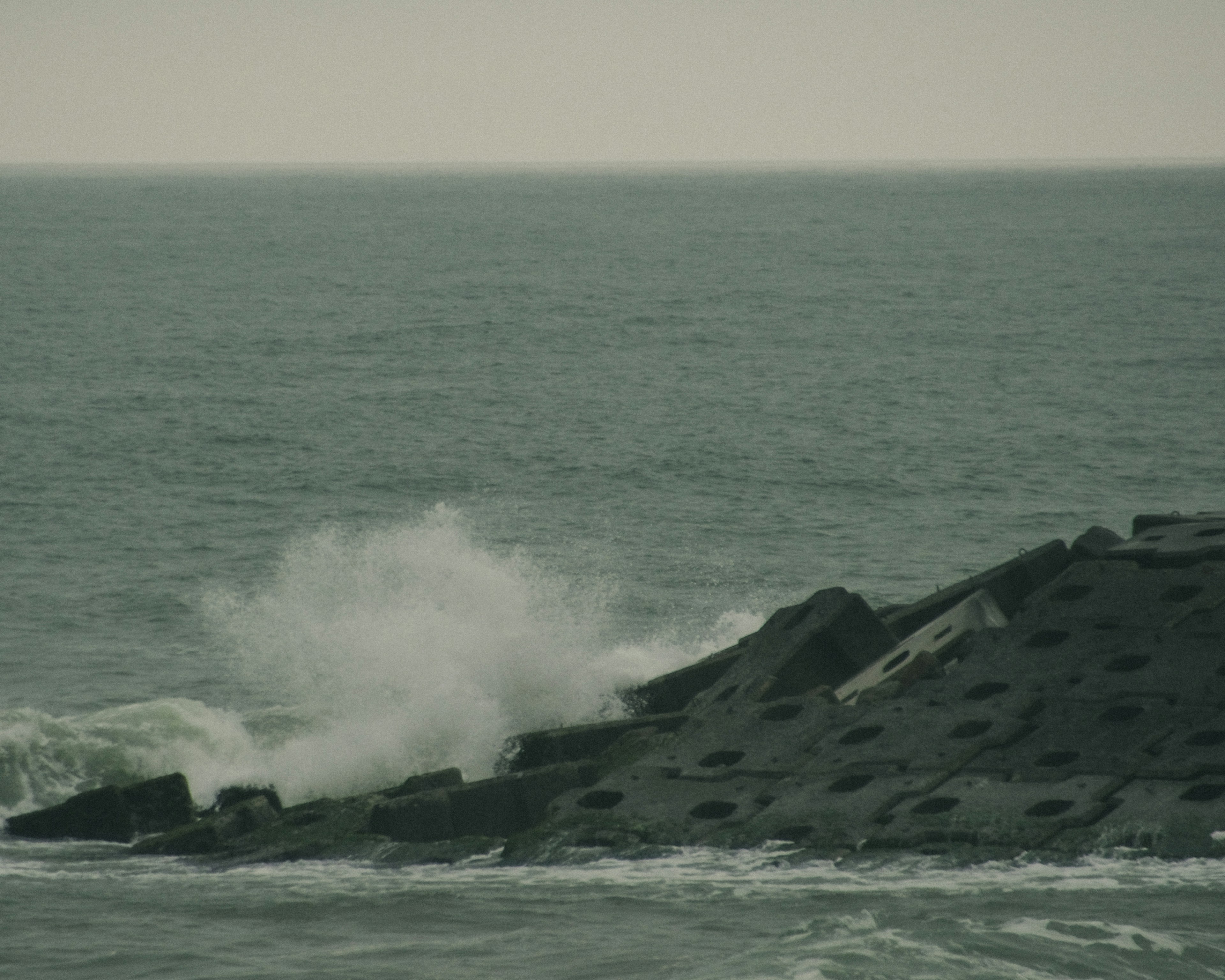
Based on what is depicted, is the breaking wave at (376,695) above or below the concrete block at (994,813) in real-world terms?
below

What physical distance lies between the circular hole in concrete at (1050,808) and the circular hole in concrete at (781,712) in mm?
2544

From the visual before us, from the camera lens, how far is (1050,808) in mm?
12219

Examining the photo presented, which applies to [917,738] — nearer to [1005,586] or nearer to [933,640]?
[933,640]

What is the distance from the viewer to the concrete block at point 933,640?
15133 mm

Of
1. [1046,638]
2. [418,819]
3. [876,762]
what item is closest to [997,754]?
[876,762]

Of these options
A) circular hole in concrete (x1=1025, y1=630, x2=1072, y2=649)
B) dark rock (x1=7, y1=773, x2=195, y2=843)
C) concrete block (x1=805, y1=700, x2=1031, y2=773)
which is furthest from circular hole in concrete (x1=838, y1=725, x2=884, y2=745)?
dark rock (x1=7, y1=773, x2=195, y2=843)

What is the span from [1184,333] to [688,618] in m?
37.2

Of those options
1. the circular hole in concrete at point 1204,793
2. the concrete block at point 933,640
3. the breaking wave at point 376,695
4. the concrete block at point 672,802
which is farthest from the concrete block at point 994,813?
the breaking wave at point 376,695

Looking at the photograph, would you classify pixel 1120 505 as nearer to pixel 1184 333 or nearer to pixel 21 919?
pixel 21 919

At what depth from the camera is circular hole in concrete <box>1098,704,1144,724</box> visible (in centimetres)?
1306

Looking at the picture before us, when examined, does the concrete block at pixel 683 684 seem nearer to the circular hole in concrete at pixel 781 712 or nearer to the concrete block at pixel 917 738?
the circular hole in concrete at pixel 781 712

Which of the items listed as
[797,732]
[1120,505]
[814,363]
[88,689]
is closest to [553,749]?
[797,732]

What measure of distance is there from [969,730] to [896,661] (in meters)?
2.35

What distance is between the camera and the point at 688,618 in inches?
950
